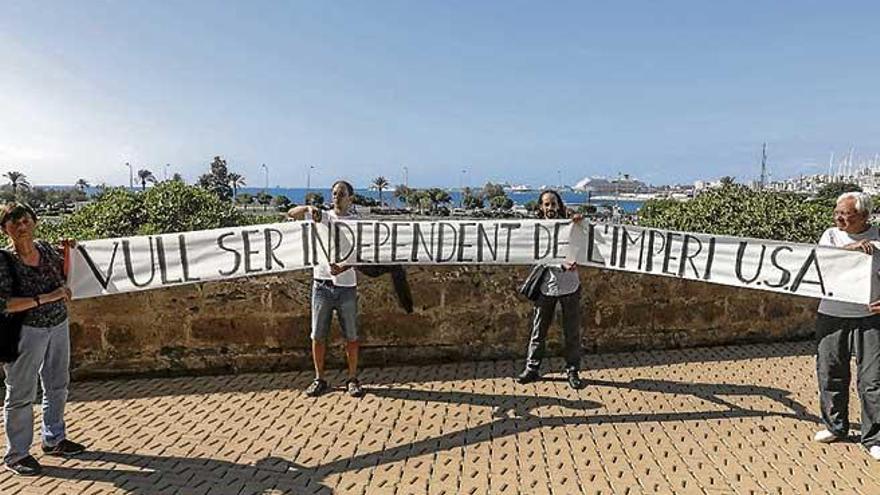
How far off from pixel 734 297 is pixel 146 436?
6242 mm

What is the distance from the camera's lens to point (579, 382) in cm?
545

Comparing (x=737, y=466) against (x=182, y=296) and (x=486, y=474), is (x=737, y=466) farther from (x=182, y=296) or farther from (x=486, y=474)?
(x=182, y=296)

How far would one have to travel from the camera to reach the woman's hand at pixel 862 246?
4280 mm

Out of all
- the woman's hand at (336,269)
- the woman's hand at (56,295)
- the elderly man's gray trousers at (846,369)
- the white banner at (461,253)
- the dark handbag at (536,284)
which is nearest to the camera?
the woman's hand at (56,295)

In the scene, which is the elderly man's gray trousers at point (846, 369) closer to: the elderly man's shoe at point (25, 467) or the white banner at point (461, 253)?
the white banner at point (461, 253)

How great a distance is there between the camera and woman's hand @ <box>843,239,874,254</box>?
4.28m

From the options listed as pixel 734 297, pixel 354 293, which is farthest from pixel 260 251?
pixel 734 297

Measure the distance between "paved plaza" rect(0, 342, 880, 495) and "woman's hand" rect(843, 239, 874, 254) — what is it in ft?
4.72

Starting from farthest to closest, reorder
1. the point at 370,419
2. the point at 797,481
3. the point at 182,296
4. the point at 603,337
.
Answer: the point at 603,337, the point at 182,296, the point at 370,419, the point at 797,481

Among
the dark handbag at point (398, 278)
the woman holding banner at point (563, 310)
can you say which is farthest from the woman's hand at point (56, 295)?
the woman holding banner at point (563, 310)

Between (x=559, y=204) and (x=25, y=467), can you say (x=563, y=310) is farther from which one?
(x=25, y=467)

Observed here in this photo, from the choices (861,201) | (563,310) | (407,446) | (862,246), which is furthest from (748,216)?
(407,446)

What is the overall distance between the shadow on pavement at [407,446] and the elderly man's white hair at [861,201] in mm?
1752

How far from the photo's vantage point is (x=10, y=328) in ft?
12.2
